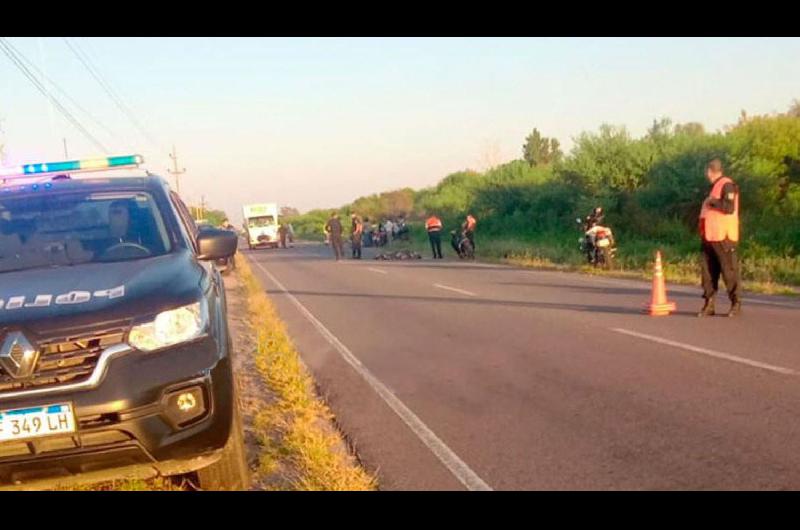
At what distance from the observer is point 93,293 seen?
4477 millimetres

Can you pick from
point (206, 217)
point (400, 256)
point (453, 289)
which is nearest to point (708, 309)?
point (453, 289)

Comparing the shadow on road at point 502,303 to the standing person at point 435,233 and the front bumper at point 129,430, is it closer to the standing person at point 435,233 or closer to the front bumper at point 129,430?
the front bumper at point 129,430

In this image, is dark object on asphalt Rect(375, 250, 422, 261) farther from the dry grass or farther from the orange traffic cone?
the dry grass

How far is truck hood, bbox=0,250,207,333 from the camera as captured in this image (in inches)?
167

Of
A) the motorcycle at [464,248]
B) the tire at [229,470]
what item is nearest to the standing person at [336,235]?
the motorcycle at [464,248]

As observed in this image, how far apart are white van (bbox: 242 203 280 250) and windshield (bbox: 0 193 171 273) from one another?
50.4m

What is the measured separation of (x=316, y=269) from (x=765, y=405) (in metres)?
21.9

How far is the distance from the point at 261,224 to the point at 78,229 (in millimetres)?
51197

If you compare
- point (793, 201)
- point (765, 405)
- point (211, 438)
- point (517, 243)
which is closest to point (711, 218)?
point (765, 405)

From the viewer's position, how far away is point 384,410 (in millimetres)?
7000

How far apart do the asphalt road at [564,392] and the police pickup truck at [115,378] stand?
1.28 metres

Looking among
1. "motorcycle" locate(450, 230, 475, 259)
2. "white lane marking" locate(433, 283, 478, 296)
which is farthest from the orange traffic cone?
"motorcycle" locate(450, 230, 475, 259)

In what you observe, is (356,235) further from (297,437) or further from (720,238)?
(297,437)
